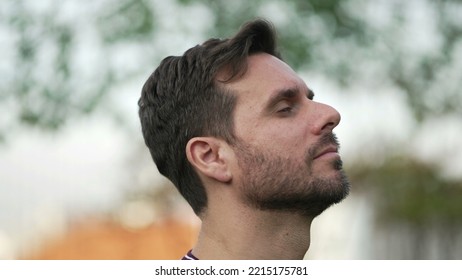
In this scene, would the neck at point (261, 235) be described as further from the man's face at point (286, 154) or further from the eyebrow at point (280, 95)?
the eyebrow at point (280, 95)

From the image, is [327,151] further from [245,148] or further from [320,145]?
[245,148]

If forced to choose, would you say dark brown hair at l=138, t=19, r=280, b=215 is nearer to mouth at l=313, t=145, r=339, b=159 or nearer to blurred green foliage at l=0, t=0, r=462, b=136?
mouth at l=313, t=145, r=339, b=159

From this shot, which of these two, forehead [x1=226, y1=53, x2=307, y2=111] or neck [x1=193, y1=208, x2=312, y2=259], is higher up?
forehead [x1=226, y1=53, x2=307, y2=111]

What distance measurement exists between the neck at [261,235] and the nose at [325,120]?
24 cm

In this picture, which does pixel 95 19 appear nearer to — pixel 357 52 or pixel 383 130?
pixel 357 52

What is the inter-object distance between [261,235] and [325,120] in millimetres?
355

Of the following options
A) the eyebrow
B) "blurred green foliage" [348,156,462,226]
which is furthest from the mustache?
"blurred green foliage" [348,156,462,226]

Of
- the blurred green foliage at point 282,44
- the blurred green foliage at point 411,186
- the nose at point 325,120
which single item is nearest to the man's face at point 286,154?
the nose at point 325,120

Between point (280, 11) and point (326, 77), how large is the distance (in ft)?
2.33

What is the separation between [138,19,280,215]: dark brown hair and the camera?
213 cm

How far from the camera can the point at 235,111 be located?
2096 mm

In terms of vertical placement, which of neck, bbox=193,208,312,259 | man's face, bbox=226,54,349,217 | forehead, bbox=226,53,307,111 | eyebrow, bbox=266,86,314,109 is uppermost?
forehead, bbox=226,53,307,111

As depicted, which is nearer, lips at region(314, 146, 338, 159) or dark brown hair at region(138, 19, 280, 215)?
lips at region(314, 146, 338, 159)
